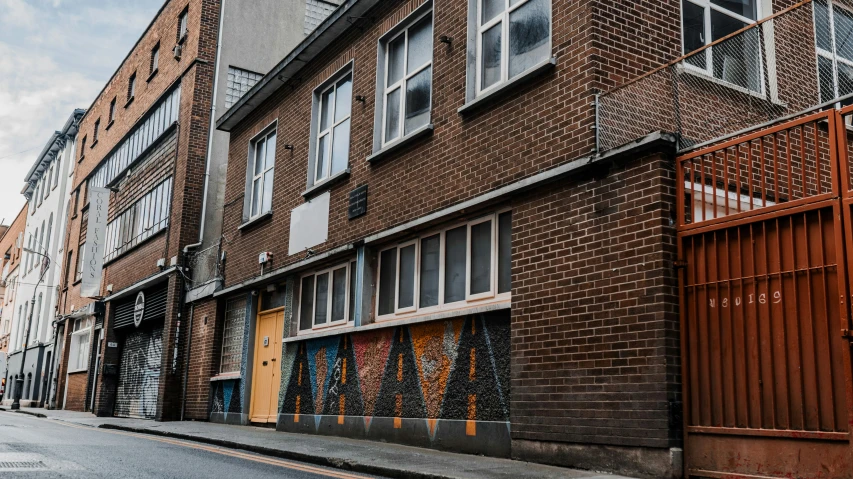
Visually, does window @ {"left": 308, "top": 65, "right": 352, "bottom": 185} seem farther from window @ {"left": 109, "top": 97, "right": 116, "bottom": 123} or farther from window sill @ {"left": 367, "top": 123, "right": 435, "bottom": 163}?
window @ {"left": 109, "top": 97, "right": 116, "bottom": 123}

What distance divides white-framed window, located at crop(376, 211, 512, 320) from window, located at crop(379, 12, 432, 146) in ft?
5.95

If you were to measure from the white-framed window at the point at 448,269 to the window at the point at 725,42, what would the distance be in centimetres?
286

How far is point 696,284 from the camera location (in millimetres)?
7500

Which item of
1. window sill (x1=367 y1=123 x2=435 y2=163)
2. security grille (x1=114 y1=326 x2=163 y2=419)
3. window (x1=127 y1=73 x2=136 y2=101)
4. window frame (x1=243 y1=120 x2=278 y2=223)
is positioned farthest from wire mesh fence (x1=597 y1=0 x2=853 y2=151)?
window (x1=127 y1=73 x2=136 y2=101)

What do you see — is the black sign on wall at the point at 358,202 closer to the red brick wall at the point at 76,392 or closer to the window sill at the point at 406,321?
the window sill at the point at 406,321

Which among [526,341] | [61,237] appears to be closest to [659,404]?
[526,341]

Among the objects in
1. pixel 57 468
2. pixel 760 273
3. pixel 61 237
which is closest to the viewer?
pixel 760 273

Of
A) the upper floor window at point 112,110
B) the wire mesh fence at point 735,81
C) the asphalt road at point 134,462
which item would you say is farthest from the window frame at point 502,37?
the upper floor window at point 112,110

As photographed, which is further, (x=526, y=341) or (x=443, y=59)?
(x=443, y=59)

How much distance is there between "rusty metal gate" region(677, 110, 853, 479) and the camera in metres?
6.33

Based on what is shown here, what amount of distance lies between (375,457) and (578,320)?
2721mm

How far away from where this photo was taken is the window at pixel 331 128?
14.0 meters

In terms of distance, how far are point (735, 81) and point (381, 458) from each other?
18.3 feet

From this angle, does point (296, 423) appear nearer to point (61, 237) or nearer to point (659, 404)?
point (659, 404)
